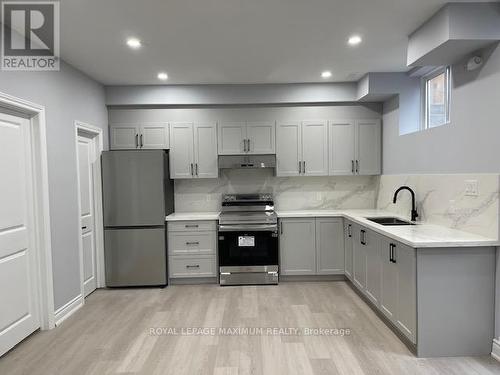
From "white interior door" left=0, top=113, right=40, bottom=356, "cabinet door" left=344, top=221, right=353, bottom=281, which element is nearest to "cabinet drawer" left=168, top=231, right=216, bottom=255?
"white interior door" left=0, top=113, right=40, bottom=356

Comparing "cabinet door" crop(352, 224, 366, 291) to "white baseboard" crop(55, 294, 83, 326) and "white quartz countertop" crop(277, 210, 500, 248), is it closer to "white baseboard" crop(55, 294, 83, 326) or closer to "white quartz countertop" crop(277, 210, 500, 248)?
"white quartz countertop" crop(277, 210, 500, 248)

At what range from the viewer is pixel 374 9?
2262mm

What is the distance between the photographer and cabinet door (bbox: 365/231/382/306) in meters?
2.91

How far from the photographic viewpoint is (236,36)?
105 inches

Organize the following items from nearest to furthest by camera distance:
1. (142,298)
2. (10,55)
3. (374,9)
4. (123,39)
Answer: (374,9) → (10,55) → (123,39) → (142,298)

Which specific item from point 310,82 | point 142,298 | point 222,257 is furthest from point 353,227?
point 142,298

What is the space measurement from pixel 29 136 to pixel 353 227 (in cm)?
345

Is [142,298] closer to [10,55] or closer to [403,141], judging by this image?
[10,55]

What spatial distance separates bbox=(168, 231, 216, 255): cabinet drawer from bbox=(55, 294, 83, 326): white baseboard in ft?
3.63

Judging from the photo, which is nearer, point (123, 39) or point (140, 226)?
point (123, 39)

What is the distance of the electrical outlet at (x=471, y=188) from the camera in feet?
7.94

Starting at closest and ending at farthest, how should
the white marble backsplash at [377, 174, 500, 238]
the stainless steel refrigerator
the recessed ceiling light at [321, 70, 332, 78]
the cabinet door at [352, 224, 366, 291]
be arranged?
the white marble backsplash at [377, 174, 500, 238] < the cabinet door at [352, 224, 366, 291] < the recessed ceiling light at [321, 70, 332, 78] < the stainless steel refrigerator

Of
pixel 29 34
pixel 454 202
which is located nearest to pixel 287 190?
pixel 454 202

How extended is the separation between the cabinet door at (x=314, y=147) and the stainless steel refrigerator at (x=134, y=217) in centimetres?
190
